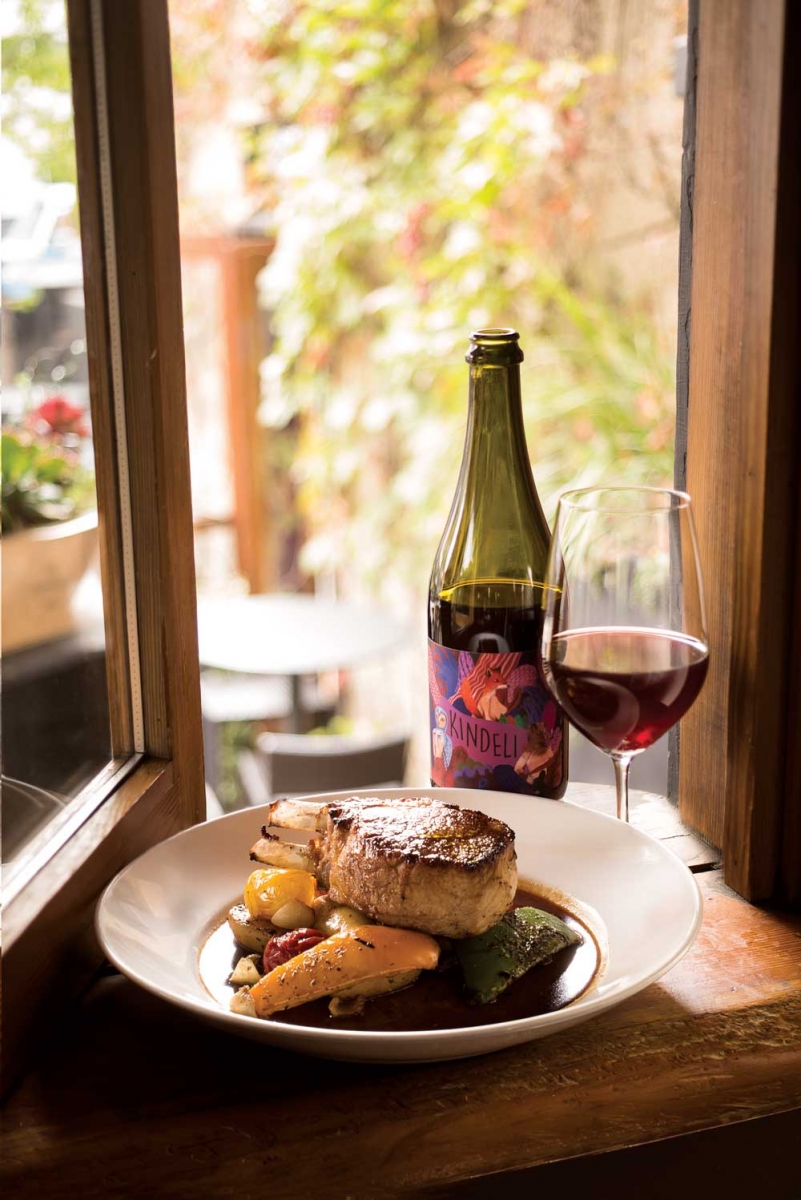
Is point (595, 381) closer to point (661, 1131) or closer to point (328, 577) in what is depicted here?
point (328, 577)

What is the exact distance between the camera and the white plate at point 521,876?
57 cm

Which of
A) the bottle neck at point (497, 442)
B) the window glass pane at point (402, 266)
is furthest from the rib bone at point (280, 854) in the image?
the window glass pane at point (402, 266)

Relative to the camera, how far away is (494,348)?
85 centimetres

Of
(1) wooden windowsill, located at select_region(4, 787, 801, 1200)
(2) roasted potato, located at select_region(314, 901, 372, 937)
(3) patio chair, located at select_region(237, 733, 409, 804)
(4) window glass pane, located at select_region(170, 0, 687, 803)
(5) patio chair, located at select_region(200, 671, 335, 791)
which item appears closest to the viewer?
(1) wooden windowsill, located at select_region(4, 787, 801, 1200)

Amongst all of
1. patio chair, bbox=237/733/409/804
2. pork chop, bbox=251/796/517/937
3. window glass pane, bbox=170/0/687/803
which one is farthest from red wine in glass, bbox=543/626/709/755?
patio chair, bbox=237/733/409/804

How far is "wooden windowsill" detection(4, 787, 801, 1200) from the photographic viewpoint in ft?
1.80

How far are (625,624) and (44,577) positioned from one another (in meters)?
0.45

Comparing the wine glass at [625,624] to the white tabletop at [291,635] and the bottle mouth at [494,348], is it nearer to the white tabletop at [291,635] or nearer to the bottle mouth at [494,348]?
the bottle mouth at [494,348]

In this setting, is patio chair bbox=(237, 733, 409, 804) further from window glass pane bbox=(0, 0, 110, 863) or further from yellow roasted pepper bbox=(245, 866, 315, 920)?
yellow roasted pepper bbox=(245, 866, 315, 920)

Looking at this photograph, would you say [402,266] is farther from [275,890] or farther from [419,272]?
[275,890]

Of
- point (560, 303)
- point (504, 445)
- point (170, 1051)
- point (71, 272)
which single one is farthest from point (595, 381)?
point (170, 1051)

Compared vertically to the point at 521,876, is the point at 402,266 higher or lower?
higher

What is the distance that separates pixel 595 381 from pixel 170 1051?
276 cm

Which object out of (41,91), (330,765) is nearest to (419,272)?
(330,765)
